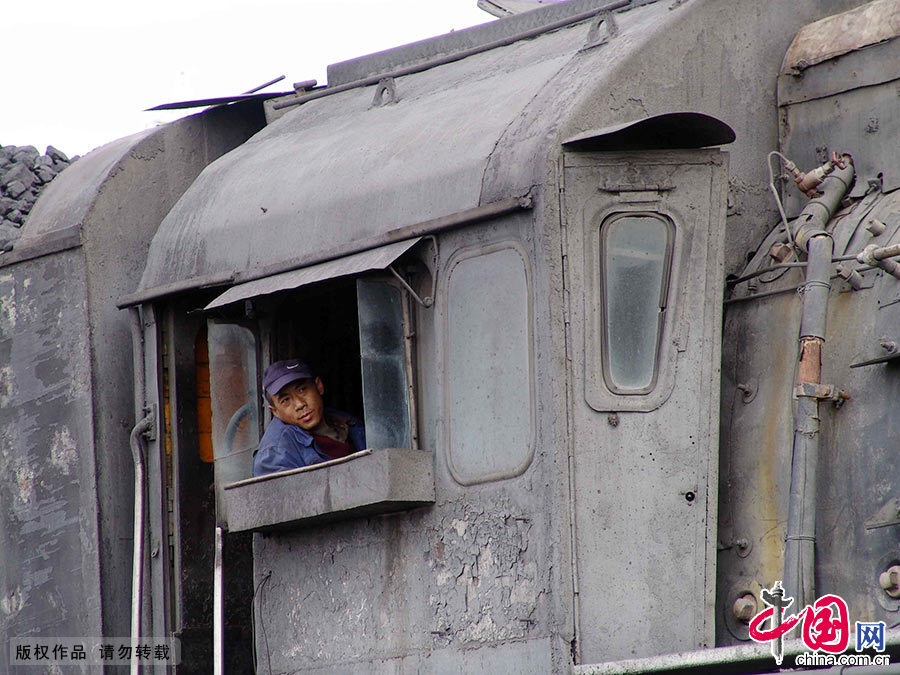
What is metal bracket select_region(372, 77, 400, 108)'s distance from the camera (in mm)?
8570

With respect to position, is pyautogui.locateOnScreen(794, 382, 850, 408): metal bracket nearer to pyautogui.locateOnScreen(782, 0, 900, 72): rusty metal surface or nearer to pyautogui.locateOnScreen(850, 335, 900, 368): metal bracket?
pyautogui.locateOnScreen(850, 335, 900, 368): metal bracket

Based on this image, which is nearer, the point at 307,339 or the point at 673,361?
the point at 673,361

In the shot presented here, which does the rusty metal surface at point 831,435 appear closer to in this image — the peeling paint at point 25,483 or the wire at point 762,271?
the wire at point 762,271

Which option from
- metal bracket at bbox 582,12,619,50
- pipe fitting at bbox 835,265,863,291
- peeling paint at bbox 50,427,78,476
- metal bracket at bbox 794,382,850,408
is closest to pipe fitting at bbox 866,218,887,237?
pipe fitting at bbox 835,265,863,291

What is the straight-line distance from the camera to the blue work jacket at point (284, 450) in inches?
317

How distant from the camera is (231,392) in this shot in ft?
28.4

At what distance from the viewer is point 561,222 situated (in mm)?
6703

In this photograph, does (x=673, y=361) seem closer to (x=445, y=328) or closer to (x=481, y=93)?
(x=445, y=328)

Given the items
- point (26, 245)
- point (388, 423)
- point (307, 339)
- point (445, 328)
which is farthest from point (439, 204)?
point (26, 245)

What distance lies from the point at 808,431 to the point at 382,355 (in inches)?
79.1

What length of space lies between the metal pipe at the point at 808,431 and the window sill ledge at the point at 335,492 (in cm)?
162

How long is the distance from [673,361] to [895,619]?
1.34m

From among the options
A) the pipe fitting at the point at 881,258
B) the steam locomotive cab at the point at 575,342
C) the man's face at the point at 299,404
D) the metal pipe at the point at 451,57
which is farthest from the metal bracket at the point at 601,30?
the man's face at the point at 299,404

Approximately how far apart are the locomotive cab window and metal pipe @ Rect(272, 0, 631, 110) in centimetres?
109
